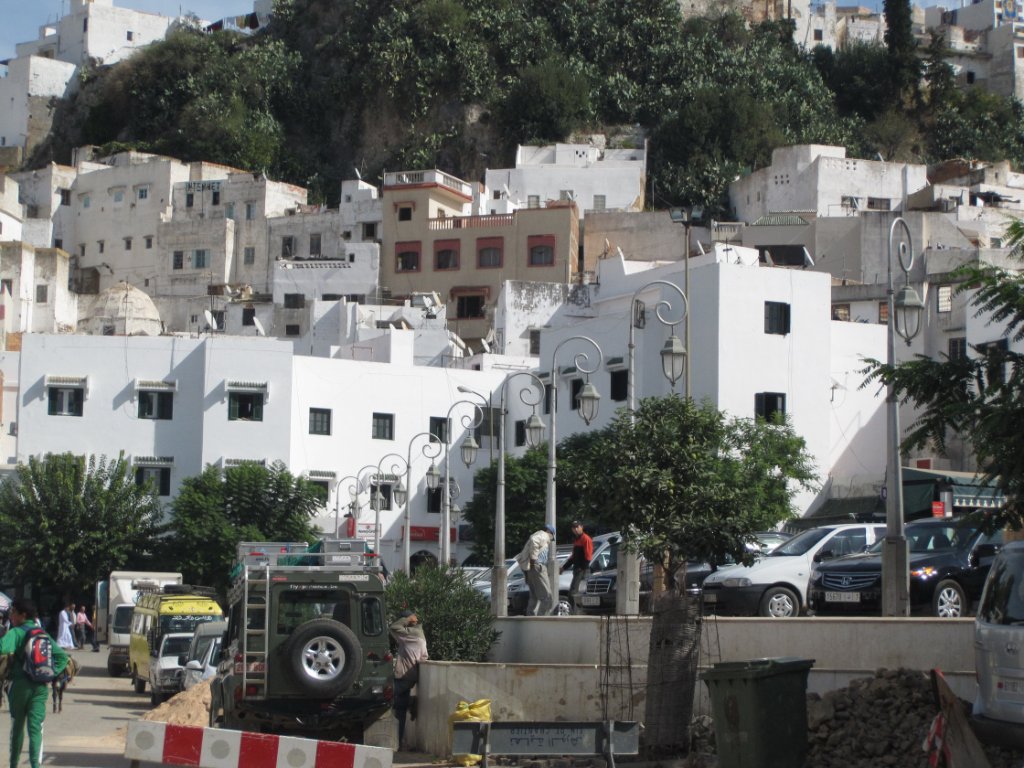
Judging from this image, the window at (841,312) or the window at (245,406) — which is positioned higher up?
the window at (841,312)

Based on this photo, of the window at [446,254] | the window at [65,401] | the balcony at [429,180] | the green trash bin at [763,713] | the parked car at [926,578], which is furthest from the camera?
the balcony at [429,180]

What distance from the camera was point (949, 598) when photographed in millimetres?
20875

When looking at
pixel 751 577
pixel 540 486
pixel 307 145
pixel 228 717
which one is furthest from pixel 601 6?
pixel 228 717

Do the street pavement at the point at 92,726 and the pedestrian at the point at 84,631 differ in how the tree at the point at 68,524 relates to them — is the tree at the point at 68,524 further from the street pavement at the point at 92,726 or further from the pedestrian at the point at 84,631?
the street pavement at the point at 92,726

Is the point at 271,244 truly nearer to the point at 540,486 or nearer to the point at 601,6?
the point at 601,6

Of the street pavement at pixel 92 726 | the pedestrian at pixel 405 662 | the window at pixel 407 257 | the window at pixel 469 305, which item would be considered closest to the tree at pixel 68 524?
the street pavement at pixel 92 726

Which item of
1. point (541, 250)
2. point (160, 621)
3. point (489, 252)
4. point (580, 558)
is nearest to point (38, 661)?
point (580, 558)

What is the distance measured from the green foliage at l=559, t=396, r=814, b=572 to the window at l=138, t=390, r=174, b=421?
37452 mm

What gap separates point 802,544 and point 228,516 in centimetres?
3034

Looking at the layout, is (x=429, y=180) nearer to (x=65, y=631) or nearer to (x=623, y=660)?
(x=65, y=631)

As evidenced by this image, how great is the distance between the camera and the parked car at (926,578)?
20.9 m

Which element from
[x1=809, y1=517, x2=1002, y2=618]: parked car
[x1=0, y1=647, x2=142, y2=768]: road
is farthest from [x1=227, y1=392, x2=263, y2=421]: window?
[x1=809, y1=517, x2=1002, y2=618]: parked car

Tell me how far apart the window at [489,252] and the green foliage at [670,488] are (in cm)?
5729

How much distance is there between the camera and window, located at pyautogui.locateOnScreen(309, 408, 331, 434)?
54.9 m
